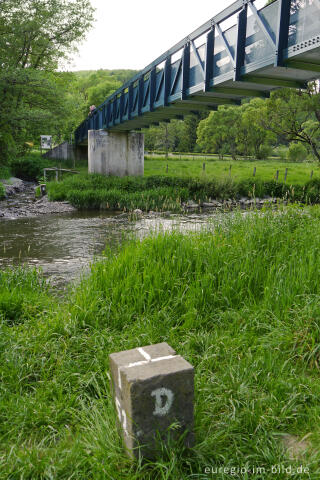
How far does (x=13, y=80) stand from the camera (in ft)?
71.4

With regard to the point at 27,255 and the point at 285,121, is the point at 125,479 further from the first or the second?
the point at 285,121

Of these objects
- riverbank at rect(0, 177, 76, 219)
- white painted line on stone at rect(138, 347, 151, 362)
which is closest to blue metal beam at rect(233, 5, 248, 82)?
white painted line on stone at rect(138, 347, 151, 362)

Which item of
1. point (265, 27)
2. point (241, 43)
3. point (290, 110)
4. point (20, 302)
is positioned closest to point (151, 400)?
point (20, 302)

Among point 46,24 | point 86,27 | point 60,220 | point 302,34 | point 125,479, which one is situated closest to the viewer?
point 125,479

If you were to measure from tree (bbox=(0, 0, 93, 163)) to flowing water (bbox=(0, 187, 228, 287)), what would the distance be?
796cm

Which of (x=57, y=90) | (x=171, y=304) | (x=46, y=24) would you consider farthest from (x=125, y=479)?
(x=46, y=24)

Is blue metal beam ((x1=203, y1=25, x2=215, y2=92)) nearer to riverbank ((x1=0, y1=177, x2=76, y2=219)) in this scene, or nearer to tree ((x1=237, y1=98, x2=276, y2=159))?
riverbank ((x1=0, y1=177, x2=76, y2=219))

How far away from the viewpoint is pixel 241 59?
36.8ft

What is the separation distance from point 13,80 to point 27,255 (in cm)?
1522

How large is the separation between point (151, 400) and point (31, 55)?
36.9m

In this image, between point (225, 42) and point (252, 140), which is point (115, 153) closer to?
point (225, 42)

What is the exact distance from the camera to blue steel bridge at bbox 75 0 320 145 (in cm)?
927

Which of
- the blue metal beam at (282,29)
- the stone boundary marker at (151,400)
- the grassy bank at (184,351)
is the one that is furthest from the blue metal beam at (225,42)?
the stone boundary marker at (151,400)

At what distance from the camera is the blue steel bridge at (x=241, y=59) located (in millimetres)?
9273
